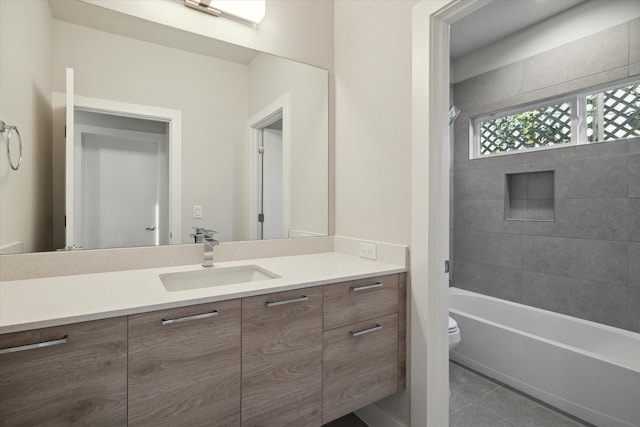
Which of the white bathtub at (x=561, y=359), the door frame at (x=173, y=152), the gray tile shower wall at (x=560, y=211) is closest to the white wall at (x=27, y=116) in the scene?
the door frame at (x=173, y=152)

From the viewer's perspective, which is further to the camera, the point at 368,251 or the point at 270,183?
the point at 270,183

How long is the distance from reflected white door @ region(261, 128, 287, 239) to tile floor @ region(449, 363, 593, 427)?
4.70 ft

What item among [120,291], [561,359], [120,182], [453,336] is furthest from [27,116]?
[561,359]

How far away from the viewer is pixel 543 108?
265 centimetres

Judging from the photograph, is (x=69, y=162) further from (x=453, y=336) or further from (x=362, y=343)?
(x=453, y=336)

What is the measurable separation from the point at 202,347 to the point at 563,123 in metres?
2.95

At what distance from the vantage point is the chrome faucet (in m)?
1.54

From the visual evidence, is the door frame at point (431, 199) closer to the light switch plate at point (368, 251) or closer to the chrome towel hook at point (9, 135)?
the light switch plate at point (368, 251)

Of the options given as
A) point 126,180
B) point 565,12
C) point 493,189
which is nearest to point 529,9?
point 565,12

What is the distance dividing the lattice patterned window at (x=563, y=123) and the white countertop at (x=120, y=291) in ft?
6.55

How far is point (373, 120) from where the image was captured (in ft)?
5.58

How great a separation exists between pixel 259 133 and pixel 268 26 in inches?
23.8

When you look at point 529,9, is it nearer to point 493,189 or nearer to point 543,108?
point 543,108

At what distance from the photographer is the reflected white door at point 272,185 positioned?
6.08 ft
